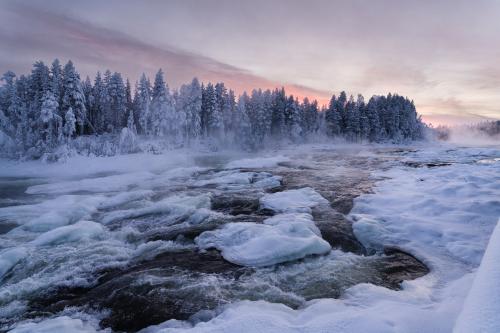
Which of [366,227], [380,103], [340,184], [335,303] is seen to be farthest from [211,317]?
[380,103]

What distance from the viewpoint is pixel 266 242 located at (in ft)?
26.9

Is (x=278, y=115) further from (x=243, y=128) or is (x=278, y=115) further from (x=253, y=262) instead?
(x=253, y=262)

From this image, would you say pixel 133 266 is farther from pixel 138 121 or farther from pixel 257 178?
pixel 138 121

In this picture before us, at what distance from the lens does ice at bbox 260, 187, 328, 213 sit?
12.3 meters

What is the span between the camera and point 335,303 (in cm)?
541

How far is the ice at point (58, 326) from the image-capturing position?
198 inches

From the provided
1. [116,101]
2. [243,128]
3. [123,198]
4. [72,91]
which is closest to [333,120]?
[243,128]

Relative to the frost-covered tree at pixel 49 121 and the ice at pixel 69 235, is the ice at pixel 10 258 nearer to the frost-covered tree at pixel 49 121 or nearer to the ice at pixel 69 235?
the ice at pixel 69 235

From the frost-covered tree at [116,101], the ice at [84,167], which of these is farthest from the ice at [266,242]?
the frost-covered tree at [116,101]

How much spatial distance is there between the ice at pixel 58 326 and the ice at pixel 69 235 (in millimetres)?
4481

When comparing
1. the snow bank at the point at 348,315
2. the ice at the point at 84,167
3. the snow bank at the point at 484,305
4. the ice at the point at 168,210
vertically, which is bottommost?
the ice at the point at 84,167

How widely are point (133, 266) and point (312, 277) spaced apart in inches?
188

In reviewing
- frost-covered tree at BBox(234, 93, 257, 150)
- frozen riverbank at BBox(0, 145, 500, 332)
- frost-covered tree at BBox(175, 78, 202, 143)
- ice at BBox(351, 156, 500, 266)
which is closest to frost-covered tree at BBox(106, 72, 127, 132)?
frost-covered tree at BBox(175, 78, 202, 143)

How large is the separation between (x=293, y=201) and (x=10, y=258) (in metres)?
10.4
